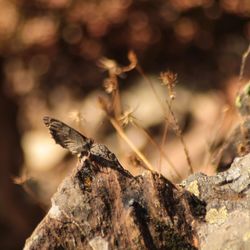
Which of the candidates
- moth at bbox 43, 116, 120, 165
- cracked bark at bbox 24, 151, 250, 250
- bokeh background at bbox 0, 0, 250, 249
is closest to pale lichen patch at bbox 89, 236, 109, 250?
cracked bark at bbox 24, 151, 250, 250

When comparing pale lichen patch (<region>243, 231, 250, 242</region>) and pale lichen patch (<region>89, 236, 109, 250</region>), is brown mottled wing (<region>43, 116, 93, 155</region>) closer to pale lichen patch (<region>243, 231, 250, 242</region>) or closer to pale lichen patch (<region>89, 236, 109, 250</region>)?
pale lichen patch (<region>89, 236, 109, 250</region>)

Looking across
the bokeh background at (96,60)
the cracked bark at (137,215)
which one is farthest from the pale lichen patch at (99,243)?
the bokeh background at (96,60)

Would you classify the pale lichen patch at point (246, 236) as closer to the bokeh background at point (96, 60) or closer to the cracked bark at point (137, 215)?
the cracked bark at point (137, 215)

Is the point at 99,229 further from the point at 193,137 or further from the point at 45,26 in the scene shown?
the point at 45,26

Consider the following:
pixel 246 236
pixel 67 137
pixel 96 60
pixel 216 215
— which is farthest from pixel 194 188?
pixel 96 60

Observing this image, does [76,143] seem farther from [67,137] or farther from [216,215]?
[216,215]

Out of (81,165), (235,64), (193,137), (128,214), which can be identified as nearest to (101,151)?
(81,165)
